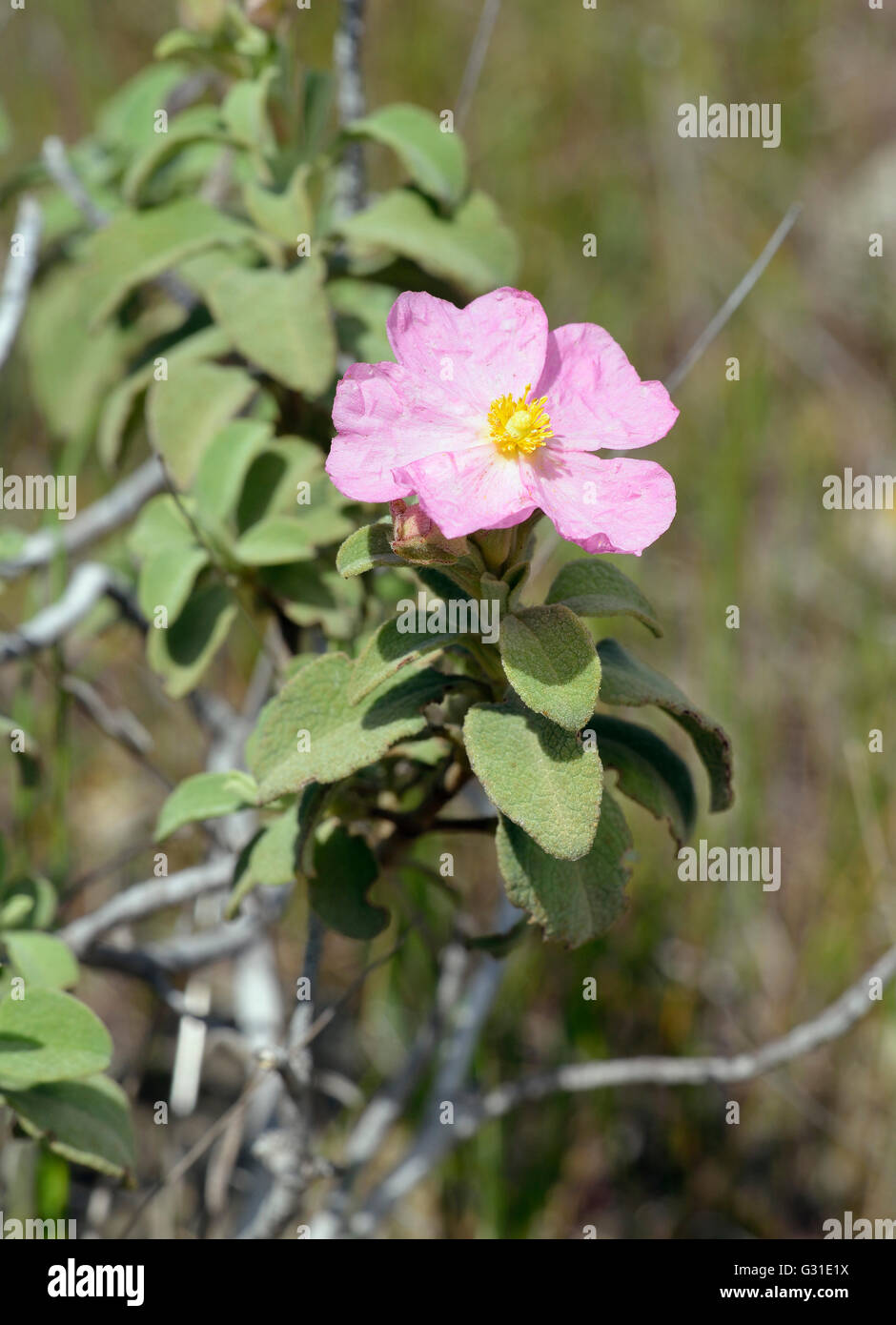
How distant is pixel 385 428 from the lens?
4.10 ft

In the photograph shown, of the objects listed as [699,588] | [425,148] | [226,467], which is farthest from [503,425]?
[699,588]

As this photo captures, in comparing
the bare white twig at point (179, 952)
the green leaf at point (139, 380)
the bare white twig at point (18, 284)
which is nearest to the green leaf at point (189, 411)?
the green leaf at point (139, 380)

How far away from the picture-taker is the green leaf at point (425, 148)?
1.85 m

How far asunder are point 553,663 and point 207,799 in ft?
1.87

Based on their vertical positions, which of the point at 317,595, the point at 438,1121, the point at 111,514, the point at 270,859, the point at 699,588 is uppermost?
the point at 699,588

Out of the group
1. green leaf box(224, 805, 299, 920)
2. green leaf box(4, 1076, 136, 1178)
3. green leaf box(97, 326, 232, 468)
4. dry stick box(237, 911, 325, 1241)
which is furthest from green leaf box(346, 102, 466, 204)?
green leaf box(4, 1076, 136, 1178)

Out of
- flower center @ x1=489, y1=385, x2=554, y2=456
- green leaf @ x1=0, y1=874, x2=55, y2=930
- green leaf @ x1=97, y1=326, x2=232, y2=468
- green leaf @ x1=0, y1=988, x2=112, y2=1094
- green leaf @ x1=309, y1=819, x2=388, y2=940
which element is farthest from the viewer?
green leaf @ x1=97, y1=326, x2=232, y2=468

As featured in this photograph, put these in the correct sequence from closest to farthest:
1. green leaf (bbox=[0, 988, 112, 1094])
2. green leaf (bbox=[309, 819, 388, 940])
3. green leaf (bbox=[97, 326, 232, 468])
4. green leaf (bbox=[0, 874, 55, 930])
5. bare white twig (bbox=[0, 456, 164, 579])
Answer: green leaf (bbox=[0, 988, 112, 1094]) → green leaf (bbox=[309, 819, 388, 940]) → green leaf (bbox=[0, 874, 55, 930]) → green leaf (bbox=[97, 326, 232, 468]) → bare white twig (bbox=[0, 456, 164, 579])

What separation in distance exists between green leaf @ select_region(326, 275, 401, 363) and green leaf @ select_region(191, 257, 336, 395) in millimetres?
124

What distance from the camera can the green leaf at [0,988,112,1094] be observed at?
57.0 inches

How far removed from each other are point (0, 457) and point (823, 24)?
3.60m

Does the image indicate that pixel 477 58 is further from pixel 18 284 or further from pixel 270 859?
pixel 270 859

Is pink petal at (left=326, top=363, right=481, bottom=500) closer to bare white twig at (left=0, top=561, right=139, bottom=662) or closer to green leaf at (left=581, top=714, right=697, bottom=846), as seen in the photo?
green leaf at (left=581, top=714, right=697, bottom=846)
